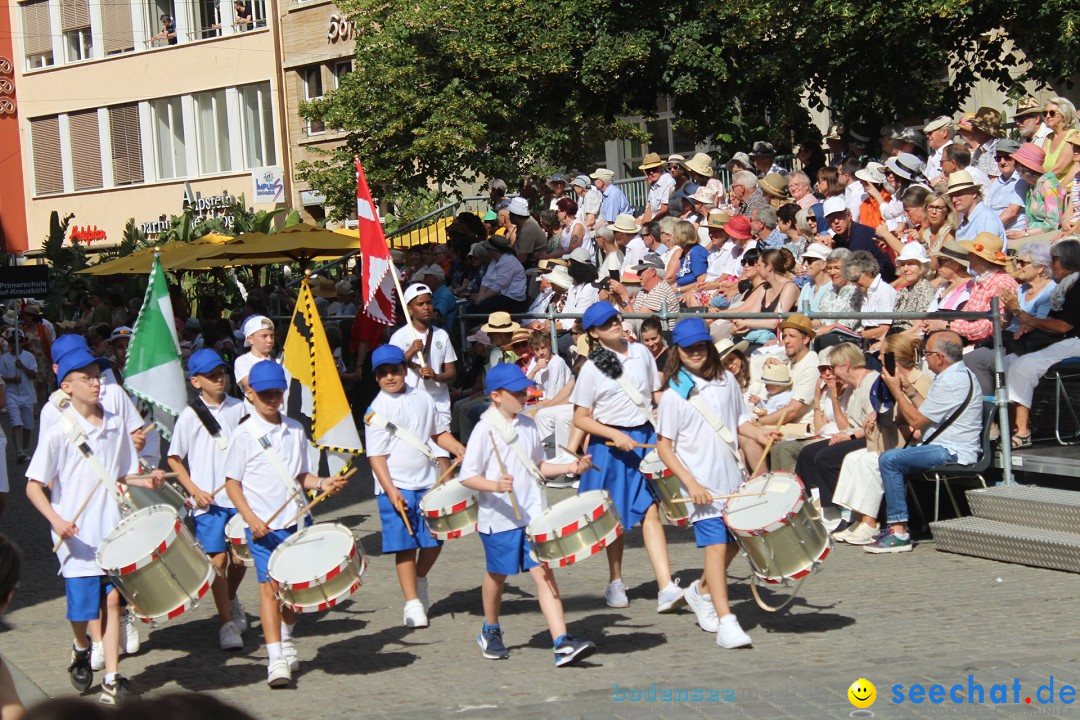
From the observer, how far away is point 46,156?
48.0 metres

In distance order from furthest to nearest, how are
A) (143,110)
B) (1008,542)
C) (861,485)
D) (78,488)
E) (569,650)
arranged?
1. (143,110)
2. (861,485)
3. (1008,542)
4. (78,488)
5. (569,650)

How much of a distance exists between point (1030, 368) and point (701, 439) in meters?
3.46

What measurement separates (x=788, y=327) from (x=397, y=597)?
3785 mm

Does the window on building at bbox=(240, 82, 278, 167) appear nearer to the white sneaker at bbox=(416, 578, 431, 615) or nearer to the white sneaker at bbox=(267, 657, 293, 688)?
the white sneaker at bbox=(416, 578, 431, 615)

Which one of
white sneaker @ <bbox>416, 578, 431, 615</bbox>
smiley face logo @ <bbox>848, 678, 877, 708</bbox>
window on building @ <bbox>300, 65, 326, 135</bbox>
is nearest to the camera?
smiley face logo @ <bbox>848, 678, 877, 708</bbox>

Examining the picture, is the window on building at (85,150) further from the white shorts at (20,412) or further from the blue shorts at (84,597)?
the blue shorts at (84,597)

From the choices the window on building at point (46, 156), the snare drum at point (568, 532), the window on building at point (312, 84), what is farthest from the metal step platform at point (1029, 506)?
the window on building at point (46, 156)

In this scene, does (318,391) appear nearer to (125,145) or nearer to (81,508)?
(81,508)

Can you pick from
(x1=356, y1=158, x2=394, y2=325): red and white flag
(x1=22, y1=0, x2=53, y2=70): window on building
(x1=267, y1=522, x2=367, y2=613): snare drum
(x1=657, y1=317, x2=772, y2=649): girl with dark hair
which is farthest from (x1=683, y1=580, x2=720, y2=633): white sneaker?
(x1=22, y1=0, x2=53, y2=70): window on building

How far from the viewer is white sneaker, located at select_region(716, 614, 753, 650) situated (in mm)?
8031

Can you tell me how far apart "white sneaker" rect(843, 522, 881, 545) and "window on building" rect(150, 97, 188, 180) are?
36.4 metres


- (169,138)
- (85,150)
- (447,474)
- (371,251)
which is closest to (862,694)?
(447,474)

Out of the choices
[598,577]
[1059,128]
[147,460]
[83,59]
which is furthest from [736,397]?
[83,59]

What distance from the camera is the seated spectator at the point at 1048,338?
34.4 ft
